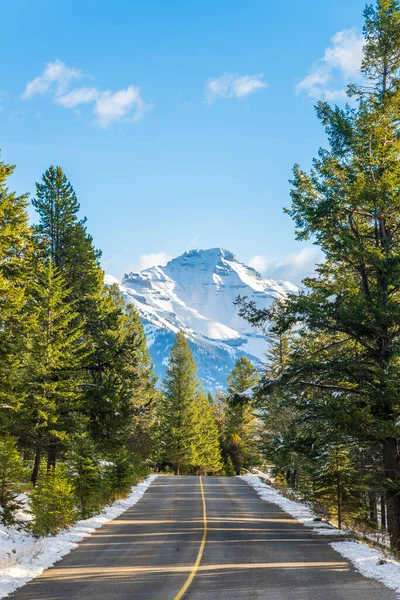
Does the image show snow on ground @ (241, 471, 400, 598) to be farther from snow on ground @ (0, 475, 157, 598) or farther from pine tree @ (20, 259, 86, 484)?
pine tree @ (20, 259, 86, 484)

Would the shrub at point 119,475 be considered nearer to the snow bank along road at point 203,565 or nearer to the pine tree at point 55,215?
the snow bank along road at point 203,565

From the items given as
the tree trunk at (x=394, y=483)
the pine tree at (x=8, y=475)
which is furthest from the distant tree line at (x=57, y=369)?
the tree trunk at (x=394, y=483)

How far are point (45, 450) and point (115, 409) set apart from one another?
4.34 metres

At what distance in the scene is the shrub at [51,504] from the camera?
1653 cm

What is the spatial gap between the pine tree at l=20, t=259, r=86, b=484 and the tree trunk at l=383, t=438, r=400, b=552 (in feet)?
48.4

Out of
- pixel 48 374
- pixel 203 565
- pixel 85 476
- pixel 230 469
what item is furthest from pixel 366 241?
pixel 230 469

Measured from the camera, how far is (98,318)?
100 ft

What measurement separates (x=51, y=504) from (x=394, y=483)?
36.3 ft

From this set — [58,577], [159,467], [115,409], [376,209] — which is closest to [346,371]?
[376,209]

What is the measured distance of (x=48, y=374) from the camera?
81.9 ft

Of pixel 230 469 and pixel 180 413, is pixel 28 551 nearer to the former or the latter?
pixel 180 413

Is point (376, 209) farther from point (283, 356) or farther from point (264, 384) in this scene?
A: point (283, 356)

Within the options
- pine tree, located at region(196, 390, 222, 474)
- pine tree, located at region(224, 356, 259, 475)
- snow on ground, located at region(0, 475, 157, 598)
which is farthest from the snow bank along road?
pine tree, located at region(224, 356, 259, 475)

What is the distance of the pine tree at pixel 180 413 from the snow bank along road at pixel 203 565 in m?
35.6
